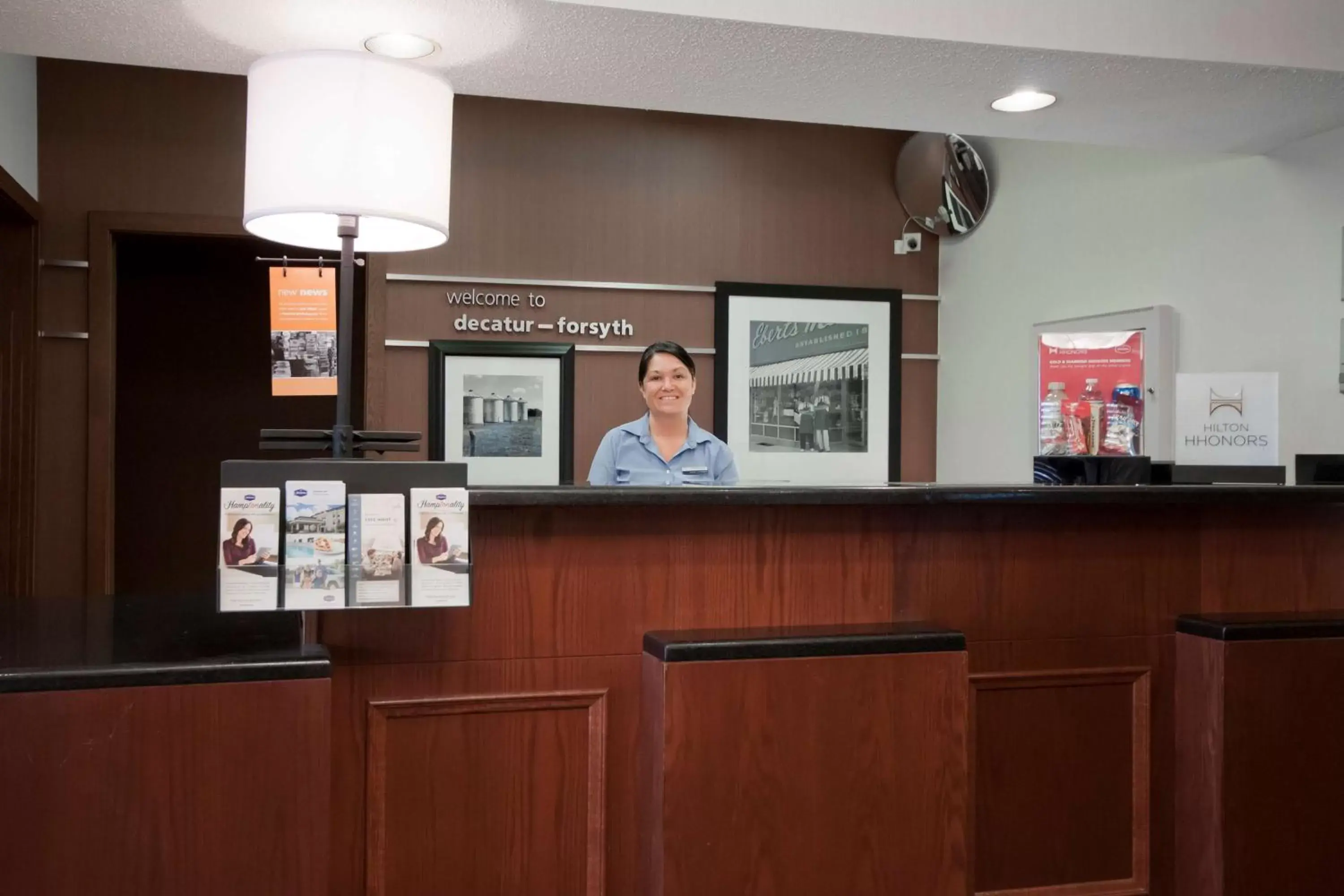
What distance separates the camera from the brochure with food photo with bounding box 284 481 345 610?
177 cm

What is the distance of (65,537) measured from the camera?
14.2ft

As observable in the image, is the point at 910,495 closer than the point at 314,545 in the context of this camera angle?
No

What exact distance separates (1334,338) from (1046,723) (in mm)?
1798

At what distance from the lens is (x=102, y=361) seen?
4.32m

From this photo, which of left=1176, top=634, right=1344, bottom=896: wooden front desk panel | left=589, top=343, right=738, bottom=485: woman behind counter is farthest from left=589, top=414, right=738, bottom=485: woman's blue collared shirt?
left=1176, top=634, right=1344, bottom=896: wooden front desk panel

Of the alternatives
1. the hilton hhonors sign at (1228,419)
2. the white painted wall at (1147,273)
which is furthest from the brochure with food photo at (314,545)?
the white painted wall at (1147,273)

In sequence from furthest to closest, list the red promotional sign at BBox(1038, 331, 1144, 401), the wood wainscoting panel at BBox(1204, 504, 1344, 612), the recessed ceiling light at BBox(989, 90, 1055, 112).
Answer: the red promotional sign at BBox(1038, 331, 1144, 401)
the recessed ceiling light at BBox(989, 90, 1055, 112)
the wood wainscoting panel at BBox(1204, 504, 1344, 612)

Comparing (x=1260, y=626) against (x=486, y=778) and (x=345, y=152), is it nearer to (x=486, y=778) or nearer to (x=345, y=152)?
(x=486, y=778)


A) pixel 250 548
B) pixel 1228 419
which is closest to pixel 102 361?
pixel 250 548

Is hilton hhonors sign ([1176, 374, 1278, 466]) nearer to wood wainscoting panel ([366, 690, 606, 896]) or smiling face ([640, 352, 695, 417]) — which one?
smiling face ([640, 352, 695, 417])

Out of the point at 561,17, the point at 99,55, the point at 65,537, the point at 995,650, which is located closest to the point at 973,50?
the point at 561,17

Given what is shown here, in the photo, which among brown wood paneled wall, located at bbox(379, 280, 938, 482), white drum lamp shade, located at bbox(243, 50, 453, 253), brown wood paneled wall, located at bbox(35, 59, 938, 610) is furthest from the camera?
brown wood paneled wall, located at bbox(379, 280, 938, 482)

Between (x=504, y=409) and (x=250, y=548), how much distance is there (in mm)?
2908

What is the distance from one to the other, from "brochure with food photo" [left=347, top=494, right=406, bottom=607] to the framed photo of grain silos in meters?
2.75
